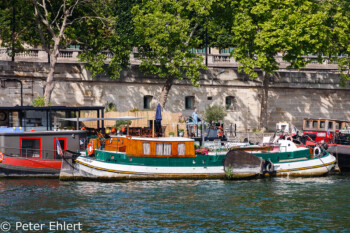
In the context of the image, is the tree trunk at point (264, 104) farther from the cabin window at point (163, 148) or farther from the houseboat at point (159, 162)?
the cabin window at point (163, 148)

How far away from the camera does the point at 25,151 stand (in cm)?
3403

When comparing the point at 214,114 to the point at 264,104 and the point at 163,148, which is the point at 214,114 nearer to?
the point at 264,104

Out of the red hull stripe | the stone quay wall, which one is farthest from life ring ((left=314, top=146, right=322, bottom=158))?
the red hull stripe

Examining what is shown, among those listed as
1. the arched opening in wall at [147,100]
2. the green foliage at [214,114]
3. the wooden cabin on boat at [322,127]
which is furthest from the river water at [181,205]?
the arched opening in wall at [147,100]

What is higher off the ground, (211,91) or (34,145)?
(211,91)

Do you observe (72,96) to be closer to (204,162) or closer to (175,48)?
(175,48)

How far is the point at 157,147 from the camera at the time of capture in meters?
33.5

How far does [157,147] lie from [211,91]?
53.1ft

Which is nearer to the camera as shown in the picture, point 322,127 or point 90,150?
point 90,150

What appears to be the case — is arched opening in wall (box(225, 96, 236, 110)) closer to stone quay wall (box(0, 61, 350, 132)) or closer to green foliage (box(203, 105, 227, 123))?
stone quay wall (box(0, 61, 350, 132))

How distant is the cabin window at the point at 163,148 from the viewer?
33.5 metres

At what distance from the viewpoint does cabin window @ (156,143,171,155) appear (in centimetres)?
3353

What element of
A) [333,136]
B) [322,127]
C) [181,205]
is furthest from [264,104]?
[181,205]

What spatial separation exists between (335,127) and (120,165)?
1489cm
